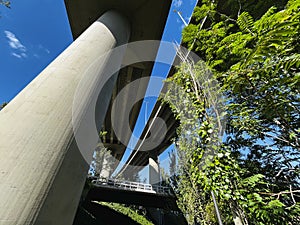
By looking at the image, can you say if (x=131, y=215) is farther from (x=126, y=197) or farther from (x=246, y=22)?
(x=246, y=22)

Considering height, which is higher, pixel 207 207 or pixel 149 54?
pixel 149 54

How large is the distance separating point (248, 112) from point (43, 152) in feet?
11.2

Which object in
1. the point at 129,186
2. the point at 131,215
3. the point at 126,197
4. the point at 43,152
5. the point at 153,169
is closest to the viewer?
the point at 43,152

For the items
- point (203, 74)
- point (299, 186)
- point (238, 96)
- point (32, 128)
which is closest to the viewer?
point (32, 128)

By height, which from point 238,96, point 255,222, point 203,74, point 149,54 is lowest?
point 255,222

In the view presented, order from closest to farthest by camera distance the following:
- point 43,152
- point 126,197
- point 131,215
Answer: point 43,152
point 126,197
point 131,215

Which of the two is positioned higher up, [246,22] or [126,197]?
[246,22]

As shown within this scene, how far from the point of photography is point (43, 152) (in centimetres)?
181

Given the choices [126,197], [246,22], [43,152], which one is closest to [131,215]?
[126,197]

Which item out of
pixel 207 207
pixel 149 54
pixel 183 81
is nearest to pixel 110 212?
pixel 207 207

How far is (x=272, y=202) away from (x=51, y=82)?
3.70 meters

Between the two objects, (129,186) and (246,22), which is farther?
(129,186)

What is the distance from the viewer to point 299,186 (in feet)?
9.69

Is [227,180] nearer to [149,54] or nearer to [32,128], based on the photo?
[32,128]
